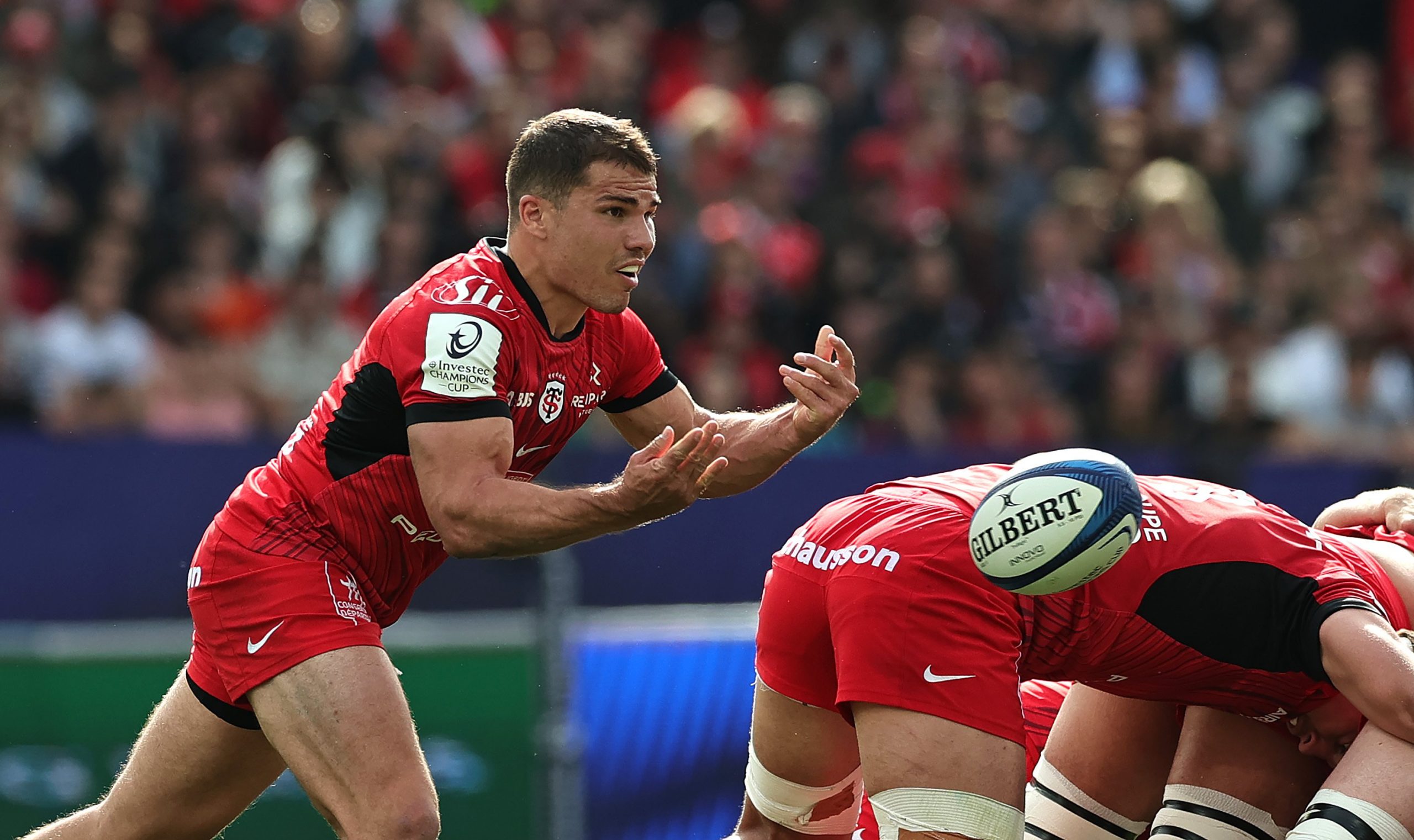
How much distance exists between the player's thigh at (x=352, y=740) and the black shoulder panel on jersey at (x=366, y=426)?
1.87ft

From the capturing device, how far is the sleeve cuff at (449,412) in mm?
5258

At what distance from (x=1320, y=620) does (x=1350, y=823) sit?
557 millimetres

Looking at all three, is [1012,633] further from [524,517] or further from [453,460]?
[453,460]

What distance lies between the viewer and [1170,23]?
14461mm

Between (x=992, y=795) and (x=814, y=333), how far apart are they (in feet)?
23.0

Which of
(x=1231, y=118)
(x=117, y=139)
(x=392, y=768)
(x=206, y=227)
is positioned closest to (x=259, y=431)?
(x=206, y=227)

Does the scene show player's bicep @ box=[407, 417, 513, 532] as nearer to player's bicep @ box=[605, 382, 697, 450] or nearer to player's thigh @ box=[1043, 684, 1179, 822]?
player's bicep @ box=[605, 382, 697, 450]

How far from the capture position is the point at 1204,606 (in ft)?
16.8

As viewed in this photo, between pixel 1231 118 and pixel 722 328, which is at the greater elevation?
pixel 1231 118

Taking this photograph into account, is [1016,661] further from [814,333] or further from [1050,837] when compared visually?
[814,333]

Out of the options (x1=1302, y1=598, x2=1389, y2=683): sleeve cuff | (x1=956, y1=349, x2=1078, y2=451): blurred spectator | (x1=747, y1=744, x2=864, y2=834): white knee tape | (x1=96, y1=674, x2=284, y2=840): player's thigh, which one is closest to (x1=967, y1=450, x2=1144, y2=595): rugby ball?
(x1=1302, y1=598, x2=1389, y2=683): sleeve cuff

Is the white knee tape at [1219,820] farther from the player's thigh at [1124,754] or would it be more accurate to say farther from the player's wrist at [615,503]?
the player's wrist at [615,503]

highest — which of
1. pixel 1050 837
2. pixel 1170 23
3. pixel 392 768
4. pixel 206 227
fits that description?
pixel 1170 23


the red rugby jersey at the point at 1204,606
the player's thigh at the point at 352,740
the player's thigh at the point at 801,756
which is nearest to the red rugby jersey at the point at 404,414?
the player's thigh at the point at 352,740
